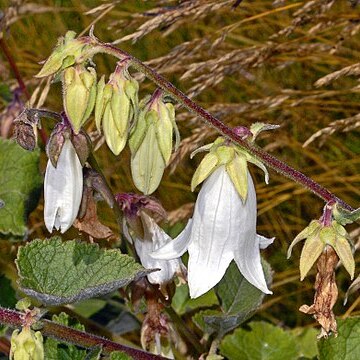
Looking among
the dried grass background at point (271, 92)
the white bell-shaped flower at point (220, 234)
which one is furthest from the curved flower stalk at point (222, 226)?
the dried grass background at point (271, 92)

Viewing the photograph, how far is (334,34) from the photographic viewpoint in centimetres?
238

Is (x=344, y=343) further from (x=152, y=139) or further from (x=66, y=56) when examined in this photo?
(x=66, y=56)

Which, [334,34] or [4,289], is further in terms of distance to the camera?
[334,34]

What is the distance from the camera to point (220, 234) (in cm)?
113

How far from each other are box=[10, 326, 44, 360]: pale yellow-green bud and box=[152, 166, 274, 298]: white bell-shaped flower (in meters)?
0.21

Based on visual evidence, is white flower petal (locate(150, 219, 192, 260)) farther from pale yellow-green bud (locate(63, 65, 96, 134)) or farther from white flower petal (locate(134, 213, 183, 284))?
pale yellow-green bud (locate(63, 65, 96, 134))

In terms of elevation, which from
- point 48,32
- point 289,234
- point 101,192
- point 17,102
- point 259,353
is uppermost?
point 101,192

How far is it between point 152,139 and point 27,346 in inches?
11.9

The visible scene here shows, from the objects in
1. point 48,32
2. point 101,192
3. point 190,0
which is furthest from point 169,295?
point 48,32

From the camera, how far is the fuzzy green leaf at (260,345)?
1.59 m

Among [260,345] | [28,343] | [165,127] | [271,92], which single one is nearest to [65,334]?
[28,343]

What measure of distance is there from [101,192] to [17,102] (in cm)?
85

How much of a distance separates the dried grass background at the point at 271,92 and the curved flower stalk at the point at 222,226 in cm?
67

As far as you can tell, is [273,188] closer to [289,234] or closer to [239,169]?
[289,234]
